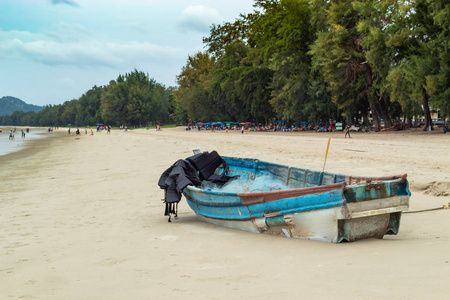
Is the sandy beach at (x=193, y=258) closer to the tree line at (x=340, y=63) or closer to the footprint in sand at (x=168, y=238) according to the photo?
the footprint in sand at (x=168, y=238)

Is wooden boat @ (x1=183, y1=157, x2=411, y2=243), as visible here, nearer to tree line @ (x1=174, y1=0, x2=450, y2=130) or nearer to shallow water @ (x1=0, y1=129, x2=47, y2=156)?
tree line @ (x1=174, y1=0, x2=450, y2=130)

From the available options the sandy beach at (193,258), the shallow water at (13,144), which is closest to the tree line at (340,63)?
the sandy beach at (193,258)

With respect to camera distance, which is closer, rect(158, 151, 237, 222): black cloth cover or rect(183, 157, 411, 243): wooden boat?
rect(183, 157, 411, 243): wooden boat

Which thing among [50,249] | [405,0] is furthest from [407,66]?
[50,249]

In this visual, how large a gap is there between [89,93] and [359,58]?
15394 cm

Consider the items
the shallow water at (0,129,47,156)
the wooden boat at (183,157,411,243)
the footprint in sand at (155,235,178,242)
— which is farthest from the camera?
the shallow water at (0,129,47,156)

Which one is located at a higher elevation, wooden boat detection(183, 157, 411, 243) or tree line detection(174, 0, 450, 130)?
tree line detection(174, 0, 450, 130)

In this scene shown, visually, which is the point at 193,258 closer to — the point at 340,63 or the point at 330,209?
the point at 330,209

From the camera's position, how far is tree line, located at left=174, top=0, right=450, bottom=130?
3067 cm

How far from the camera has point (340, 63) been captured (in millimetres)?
37375

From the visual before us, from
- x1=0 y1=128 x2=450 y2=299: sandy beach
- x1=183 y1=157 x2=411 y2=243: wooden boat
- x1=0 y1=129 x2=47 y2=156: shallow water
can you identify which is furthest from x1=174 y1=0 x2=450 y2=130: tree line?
x1=0 y1=129 x2=47 y2=156: shallow water

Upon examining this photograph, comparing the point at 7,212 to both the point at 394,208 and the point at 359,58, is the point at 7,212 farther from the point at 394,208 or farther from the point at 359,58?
the point at 359,58

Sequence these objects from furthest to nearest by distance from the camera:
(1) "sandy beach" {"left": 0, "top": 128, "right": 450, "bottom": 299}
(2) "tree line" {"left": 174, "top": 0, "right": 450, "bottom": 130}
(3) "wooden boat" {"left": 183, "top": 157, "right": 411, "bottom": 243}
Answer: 1. (2) "tree line" {"left": 174, "top": 0, "right": 450, "bottom": 130}
2. (3) "wooden boat" {"left": 183, "top": 157, "right": 411, "bottom": 243}
3. (1) "sandy beach" {"left": 0, "top": 128, "right": 450, "bottom": 299}

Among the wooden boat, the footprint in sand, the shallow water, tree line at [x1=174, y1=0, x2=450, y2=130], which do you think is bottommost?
the shallow water
